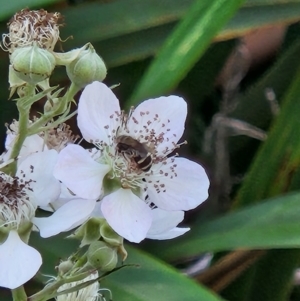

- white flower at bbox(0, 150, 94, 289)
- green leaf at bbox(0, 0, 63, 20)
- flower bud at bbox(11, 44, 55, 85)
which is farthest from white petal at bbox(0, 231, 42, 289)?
green leaf at bbox(0, 0, 63, 20)

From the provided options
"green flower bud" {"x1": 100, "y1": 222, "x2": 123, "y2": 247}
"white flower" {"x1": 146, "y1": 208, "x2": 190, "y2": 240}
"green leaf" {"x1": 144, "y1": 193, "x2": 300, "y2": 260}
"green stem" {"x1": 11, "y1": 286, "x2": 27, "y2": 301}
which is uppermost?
"green flower bud" {"x1": 100, "y1": 222, "x2": 123, "y2": 247}

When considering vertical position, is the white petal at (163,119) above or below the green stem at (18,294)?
above

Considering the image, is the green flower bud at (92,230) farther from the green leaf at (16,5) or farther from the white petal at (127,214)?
the green leaf at (16,5)

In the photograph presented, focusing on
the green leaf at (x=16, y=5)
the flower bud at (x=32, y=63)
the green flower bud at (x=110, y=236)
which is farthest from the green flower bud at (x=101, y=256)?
the green leaf at (x=16, y=5)

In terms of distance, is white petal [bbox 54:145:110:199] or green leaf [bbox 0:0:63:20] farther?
green leaf [bbox 0:0:63:20]

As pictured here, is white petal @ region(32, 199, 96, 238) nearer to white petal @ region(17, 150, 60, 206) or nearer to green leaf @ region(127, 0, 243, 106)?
white petal @ region(17, 150, 60, 206)

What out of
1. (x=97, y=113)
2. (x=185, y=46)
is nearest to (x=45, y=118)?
(x=97, y=113)

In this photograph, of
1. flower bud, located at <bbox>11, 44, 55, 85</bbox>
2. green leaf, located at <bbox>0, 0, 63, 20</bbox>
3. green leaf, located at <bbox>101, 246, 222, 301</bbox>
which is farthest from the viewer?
green leaf, located at <bbox>0, 0, 63, 20</bbox>

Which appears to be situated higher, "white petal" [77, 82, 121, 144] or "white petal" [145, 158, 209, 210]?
"white petal" [77, 82, 121, 144]
